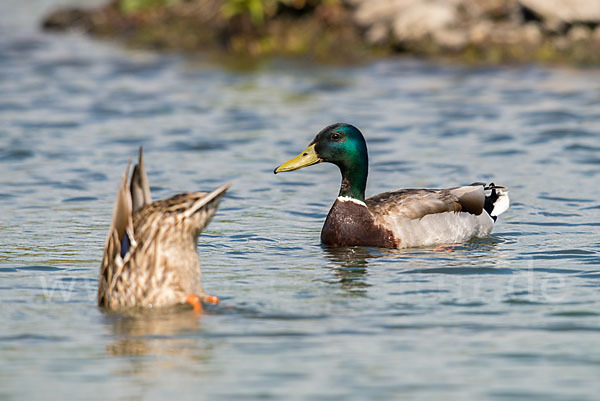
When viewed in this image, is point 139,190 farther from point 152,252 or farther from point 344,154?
point 344,154

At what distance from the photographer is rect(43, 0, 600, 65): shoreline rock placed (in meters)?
20.8

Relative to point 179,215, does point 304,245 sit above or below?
below

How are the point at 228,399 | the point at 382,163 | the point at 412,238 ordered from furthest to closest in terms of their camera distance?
the point at 382,163 < the point at 412,238 < the point at 228,399

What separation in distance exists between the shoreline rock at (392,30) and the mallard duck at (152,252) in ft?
48.0

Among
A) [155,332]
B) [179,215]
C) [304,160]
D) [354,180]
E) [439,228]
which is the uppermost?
A: [179,215]

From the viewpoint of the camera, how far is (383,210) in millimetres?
10375

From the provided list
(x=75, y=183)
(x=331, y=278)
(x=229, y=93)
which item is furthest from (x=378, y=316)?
(x=229, y=93)

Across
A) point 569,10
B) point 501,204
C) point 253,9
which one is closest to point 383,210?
point 501,204

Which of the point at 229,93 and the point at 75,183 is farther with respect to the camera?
the point at 229,93

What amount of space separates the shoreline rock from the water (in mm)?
824

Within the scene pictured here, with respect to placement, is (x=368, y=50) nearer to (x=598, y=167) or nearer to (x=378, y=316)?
(x=598, y=167)

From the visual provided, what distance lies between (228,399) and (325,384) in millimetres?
568

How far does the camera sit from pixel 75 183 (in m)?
13.0

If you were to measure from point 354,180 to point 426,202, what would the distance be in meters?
0.73
